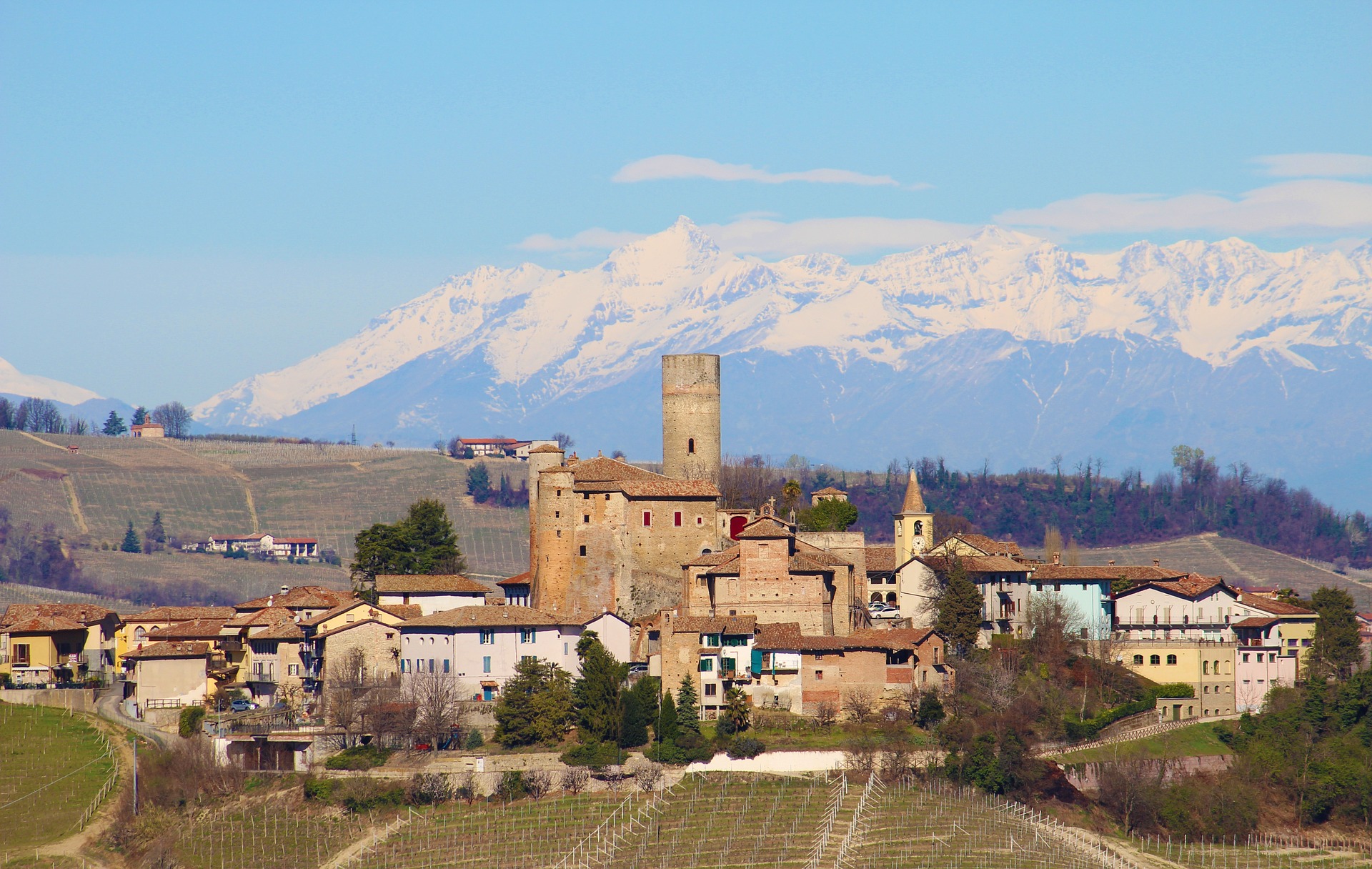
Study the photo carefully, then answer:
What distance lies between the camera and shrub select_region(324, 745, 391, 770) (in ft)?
208

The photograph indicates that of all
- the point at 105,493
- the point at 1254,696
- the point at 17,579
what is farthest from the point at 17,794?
the point at 105,493

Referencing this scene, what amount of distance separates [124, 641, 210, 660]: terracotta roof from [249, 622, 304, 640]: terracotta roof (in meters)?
2.06

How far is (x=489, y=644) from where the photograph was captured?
68812mm

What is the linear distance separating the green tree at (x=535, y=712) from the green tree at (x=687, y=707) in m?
3.70

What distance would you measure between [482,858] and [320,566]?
12973 cm

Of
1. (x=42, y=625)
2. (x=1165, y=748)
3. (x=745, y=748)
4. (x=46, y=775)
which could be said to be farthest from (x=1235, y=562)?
(x=46, y=775)

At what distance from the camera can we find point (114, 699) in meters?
72.7

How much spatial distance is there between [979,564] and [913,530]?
19.2ft

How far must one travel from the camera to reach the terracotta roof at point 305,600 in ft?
257

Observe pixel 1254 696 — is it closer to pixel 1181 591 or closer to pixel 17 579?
pixel 1181 591

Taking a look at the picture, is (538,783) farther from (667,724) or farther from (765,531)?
(765,531)

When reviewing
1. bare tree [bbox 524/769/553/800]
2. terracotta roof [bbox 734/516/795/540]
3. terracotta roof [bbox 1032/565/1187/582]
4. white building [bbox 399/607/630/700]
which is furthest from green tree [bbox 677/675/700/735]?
terracotta roof [bbox 1032/565/1187/582]

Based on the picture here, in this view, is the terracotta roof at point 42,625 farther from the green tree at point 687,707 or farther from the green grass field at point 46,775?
the green tree at point 687,707

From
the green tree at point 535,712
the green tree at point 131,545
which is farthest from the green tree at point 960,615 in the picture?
the green tree at point 131,545
